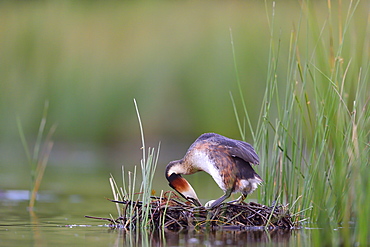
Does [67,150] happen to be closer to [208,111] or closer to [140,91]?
[140,91]

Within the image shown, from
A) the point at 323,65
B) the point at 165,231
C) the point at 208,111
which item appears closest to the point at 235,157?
the point at 165,231

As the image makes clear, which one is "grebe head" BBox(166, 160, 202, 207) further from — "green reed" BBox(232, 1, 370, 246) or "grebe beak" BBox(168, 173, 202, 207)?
"green reed" BBox(232, 1, 370, 246)

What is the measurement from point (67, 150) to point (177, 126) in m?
2.27

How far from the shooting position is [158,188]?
9.30 metres

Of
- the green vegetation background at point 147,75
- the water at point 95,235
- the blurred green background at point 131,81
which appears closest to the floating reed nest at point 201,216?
the water at point 95,235

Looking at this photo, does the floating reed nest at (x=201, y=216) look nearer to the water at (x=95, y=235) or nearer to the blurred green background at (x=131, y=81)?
the water at (x=95, y=235)

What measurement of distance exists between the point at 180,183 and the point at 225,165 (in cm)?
47

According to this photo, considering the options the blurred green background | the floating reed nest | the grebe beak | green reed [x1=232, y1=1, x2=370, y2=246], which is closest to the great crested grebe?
the grebe beak

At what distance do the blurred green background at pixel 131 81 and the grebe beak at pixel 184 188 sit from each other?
20.6 feet

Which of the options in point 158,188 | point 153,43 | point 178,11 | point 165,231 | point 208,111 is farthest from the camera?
point 178,11

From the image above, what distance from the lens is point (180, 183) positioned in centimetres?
625

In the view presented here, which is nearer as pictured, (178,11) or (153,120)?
(153,120)

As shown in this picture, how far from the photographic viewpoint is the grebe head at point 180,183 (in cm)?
610

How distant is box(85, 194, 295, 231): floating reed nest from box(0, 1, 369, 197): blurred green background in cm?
685
